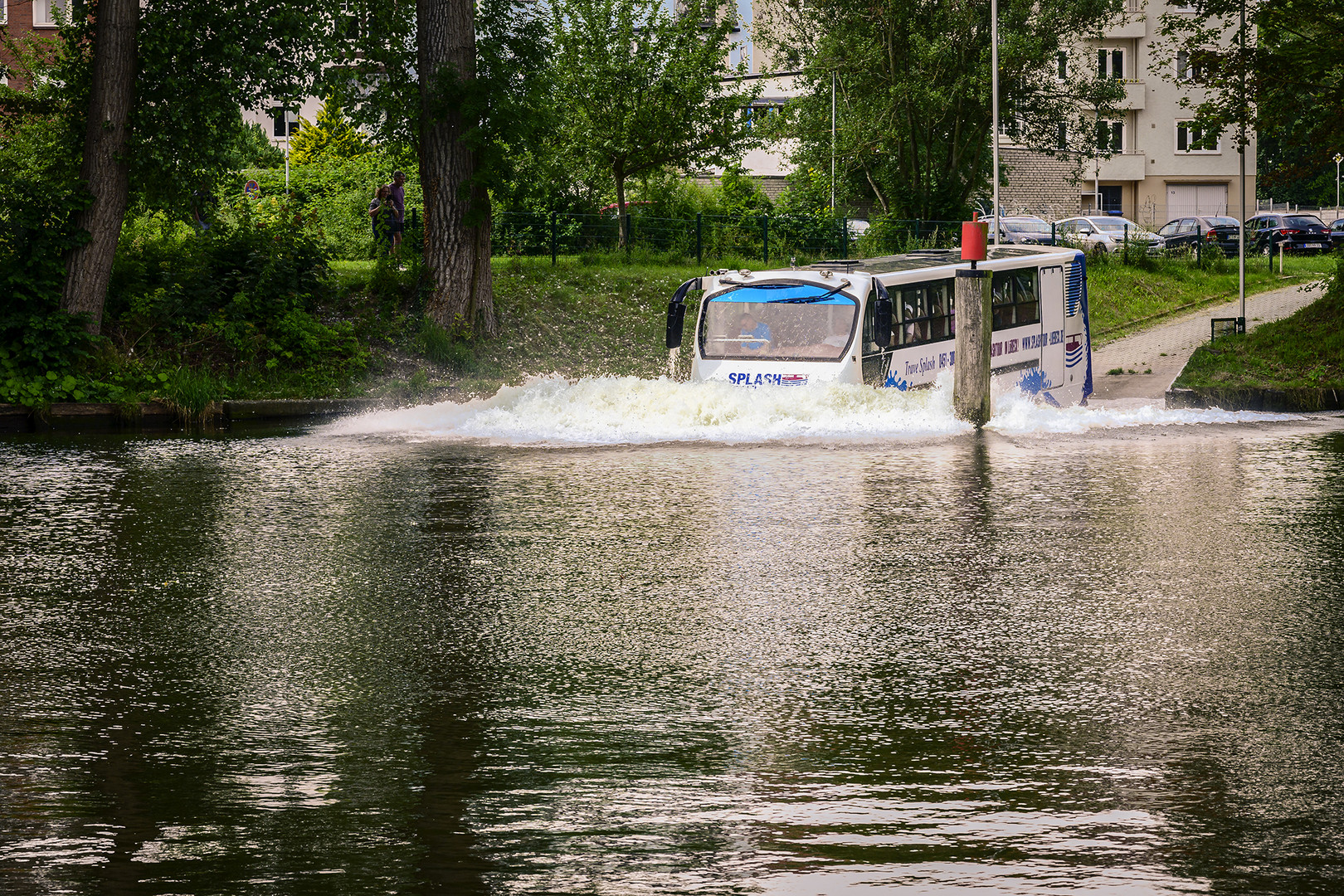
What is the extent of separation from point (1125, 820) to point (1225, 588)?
414 centimetres

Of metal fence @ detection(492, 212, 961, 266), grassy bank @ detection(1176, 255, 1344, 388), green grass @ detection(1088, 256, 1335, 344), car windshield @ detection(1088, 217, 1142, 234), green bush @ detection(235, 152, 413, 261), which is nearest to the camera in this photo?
grassy bank @ detection(1176, 255, 1344, 388)

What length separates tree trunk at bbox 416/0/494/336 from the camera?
23.6 meters

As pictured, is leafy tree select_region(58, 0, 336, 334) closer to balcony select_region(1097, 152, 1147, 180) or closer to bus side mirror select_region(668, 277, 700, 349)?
bus side mirror select_region(668, 277, 700, 349)

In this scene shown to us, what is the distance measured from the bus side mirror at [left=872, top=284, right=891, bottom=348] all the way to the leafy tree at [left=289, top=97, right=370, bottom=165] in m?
29.2

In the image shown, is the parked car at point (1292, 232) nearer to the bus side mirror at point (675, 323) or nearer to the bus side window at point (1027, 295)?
the bus side window at point (1027, 295)

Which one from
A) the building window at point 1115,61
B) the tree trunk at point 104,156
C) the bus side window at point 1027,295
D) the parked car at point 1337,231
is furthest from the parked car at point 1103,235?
the tree trunk at point 104,156

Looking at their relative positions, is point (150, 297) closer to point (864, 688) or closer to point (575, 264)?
point (575, 264)

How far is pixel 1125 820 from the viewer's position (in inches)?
203

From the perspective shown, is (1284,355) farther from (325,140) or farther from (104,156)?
(325,140)

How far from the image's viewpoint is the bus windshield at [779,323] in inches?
723

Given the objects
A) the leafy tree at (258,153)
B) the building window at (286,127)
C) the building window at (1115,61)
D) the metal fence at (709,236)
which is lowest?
the metal fence at (709,236)

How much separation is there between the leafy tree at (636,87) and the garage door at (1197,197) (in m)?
51.8

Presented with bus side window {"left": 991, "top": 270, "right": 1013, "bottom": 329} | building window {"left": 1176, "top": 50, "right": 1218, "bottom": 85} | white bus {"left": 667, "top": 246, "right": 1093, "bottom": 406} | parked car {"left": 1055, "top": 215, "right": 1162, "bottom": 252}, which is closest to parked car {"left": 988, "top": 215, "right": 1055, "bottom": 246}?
parked car {"left": 1055, "top": 215, "right": 1162, "bottom": 252}

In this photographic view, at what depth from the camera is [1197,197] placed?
7869cm
